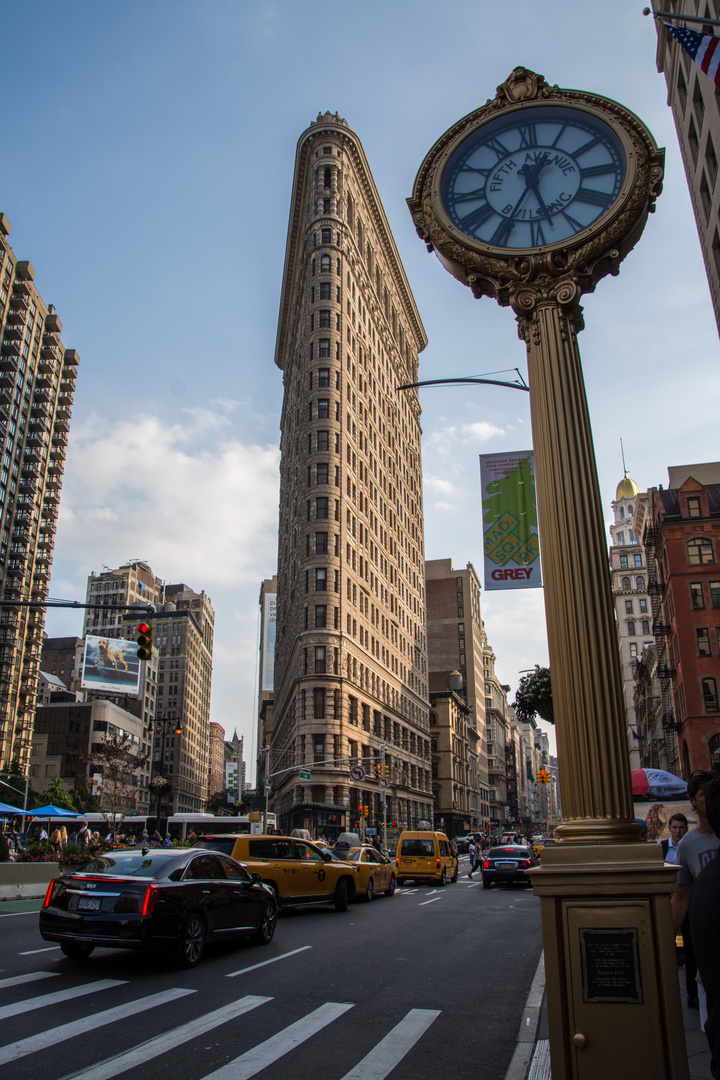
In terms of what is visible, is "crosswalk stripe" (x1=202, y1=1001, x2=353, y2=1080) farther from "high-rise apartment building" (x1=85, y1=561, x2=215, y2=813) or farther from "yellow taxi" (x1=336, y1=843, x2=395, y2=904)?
"high-rise apartment building" (x1=85, y1=561, x2=215, y2=813)

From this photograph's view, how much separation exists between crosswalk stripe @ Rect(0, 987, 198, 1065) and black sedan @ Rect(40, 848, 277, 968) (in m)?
1.32

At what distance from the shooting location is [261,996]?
349 inches

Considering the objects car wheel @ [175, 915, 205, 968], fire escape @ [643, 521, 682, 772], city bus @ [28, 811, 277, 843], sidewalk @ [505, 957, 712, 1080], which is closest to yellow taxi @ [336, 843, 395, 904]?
car wheel @ [175, 915, 205, 968]

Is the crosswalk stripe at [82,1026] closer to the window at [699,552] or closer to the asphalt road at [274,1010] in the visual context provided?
the asphalt road at [274,1010]

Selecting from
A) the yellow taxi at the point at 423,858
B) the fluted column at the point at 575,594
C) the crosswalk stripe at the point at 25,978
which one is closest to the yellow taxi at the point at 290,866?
Result: the crosswalk stripe at the point at 25,978

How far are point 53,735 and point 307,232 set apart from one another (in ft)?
263

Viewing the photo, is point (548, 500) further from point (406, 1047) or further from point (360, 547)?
point (360, 547)

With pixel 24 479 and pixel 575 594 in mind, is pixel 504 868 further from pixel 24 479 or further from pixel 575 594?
pixel 24 479

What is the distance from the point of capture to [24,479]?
10350 cm

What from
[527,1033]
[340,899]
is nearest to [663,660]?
[340,899]

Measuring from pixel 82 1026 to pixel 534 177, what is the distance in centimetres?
850

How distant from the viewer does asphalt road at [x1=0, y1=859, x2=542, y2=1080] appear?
6.40 m

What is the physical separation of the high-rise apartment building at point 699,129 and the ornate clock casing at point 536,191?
26.8 meters

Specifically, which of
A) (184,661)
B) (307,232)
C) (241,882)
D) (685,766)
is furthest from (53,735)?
(241,882)
